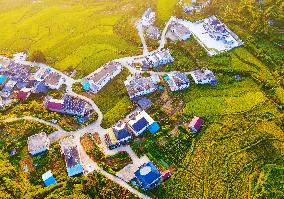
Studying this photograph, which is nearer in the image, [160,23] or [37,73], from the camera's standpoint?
[37,73]

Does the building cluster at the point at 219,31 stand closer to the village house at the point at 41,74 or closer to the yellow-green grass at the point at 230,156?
the yellow-green grass at the point at 230,156

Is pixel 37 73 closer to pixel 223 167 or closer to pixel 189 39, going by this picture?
pixel 189 39

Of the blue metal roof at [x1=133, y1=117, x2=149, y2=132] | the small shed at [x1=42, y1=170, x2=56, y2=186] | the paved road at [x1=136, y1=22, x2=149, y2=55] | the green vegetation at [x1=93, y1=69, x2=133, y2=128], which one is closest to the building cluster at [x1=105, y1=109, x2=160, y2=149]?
the blue metal roof at [x1=133, y1=117, x2=149, y2=132]

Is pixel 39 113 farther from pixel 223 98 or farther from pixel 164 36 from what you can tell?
pixel 223 98

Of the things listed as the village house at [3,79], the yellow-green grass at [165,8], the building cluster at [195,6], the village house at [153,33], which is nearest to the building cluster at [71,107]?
the village house at [3,79]

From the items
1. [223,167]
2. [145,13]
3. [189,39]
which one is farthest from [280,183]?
[145,13]

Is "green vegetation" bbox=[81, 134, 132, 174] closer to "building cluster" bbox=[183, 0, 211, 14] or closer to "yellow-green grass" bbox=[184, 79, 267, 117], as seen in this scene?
"yellow-green grass" bbox=[184, 79, 267, 117]

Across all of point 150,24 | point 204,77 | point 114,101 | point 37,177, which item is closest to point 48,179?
point 37,177
